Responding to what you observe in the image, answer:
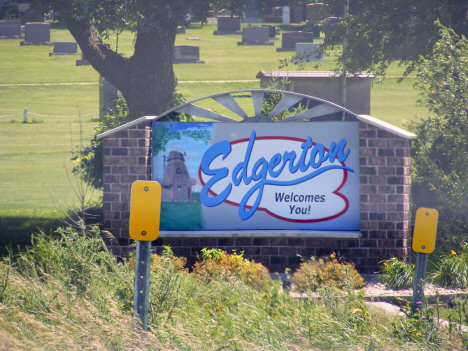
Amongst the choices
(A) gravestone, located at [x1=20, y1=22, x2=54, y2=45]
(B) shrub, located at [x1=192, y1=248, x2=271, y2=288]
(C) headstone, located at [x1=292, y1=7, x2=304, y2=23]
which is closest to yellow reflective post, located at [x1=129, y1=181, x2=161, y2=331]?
(B) shrub, located at [x1=192, y1=248, x2=271, y2=288]

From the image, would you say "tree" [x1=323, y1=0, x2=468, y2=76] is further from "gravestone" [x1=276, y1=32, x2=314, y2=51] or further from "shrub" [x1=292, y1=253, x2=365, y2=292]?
"gravestone" [x1=276, y1=32, x2=314, y2=51]

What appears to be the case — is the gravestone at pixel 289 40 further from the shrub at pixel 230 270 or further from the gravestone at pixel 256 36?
the shrub at pixel 230 270

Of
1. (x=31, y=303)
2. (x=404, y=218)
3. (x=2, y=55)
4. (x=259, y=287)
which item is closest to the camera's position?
(x=31, y=303)

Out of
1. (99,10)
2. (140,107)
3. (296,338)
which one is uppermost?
(99,10)

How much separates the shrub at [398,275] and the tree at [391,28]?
23.7ft

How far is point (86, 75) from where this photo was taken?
33688 millimetres

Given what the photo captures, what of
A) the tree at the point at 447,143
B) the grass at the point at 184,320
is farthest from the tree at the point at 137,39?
the grass at the point at 184,320

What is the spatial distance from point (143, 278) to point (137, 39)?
10.3 metres

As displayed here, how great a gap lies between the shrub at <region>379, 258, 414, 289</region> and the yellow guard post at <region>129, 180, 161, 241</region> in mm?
4085

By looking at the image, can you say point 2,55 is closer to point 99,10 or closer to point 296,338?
point 99,10

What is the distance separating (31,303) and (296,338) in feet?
8.15

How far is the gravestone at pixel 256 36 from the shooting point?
4281 centimetres

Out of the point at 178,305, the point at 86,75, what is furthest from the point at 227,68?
the point at 178,305

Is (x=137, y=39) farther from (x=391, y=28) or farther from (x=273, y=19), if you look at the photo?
(x=273, y=19)
